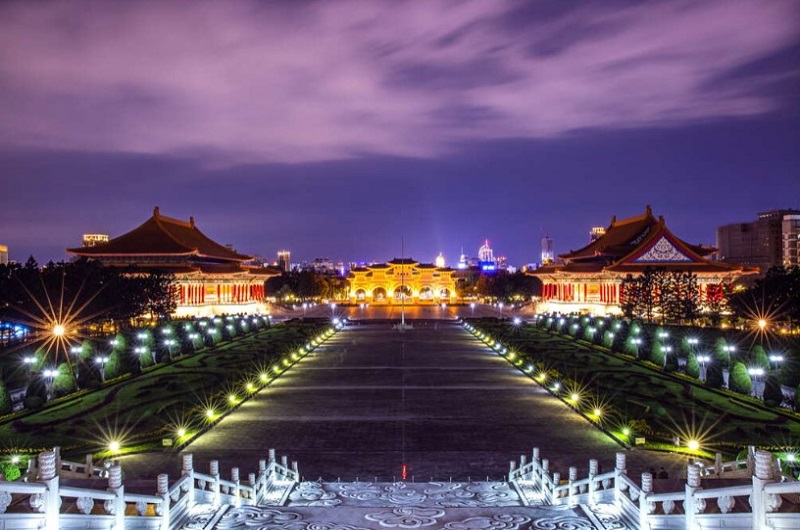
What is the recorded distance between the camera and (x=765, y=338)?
43.2 meters

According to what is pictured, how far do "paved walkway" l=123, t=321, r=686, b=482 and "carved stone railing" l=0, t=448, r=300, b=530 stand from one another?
454 cm

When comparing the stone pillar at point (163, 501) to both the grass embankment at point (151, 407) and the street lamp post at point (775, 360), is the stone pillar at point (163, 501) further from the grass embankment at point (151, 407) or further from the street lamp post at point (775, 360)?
the street lamp post at point (775, 360)

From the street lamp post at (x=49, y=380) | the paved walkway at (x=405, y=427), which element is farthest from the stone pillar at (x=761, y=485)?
the street lamp post at (x=49, y=380)

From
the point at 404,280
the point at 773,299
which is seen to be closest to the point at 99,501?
the point at 773,299

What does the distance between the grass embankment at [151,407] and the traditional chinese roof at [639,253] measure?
4117 cm

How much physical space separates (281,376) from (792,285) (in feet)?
105

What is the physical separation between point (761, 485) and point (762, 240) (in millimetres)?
145755

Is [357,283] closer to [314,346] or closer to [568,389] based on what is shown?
[314,346]

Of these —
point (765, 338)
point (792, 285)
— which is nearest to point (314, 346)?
point (765, 338)

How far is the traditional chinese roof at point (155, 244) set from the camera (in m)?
74.8

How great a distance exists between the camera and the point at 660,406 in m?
24.3

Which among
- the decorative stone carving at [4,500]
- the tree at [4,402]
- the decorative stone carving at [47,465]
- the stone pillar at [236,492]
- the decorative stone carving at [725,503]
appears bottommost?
the stone pillar at [236,492]

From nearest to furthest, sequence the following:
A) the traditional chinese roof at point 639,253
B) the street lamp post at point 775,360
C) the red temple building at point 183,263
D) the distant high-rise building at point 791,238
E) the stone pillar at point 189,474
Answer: the stone pillar at point 189,474 < the street lamp post at point 775,360 < the traditional chinese roof at point 639,253 < the red temple building at point 183,263 < the distant high-rise building at point 791,238

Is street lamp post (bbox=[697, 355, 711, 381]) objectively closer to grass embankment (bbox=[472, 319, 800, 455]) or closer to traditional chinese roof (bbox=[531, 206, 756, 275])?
grass embankment (bbox=[472, 319, 800, 455])
